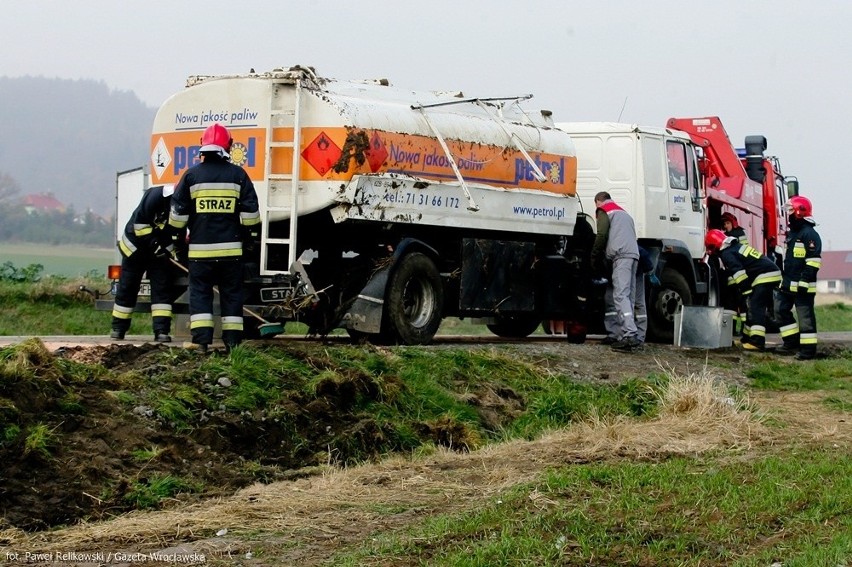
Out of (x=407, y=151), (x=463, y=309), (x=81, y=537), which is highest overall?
(x=407, y=151)

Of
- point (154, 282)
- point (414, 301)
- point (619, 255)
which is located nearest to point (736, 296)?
point (619, 255)

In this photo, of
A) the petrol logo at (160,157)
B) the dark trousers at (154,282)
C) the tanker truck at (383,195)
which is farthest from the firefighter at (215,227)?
the petrol logo at (160,157)

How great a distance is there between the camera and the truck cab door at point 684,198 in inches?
688

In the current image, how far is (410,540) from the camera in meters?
6.02

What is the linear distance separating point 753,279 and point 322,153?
6971 millimetres

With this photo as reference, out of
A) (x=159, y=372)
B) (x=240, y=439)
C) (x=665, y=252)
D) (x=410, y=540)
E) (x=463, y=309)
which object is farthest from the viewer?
(x=665, y=252)

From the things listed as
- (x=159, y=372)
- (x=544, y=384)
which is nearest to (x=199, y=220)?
(x=159, y=372)

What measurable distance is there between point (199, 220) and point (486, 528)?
5552 mm

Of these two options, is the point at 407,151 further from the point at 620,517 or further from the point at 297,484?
the point at 620,517

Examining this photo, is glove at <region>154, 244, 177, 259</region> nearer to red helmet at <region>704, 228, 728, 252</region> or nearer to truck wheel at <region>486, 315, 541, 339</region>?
truck wheel at <region>486, 315, 541, 339</region>

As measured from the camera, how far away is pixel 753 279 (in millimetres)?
17016

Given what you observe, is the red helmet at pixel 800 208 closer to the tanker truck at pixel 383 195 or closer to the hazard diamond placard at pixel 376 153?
the tanker truck at pixel 383 195

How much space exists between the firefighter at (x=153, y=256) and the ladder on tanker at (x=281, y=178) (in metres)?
0.96

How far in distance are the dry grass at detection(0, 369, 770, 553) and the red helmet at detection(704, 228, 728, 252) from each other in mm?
7862
